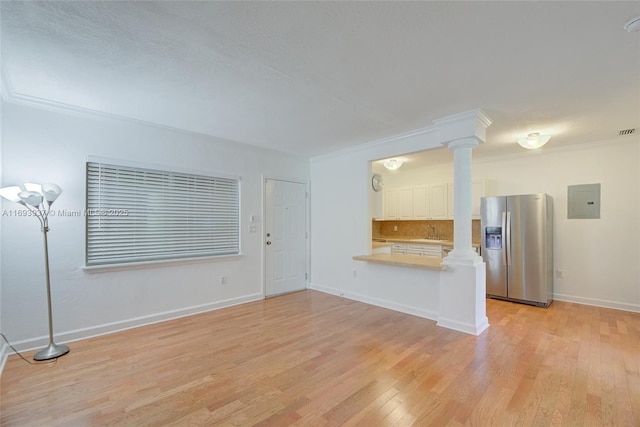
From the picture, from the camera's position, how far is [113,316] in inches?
137

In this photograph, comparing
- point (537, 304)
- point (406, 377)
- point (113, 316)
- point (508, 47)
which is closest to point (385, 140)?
point (508, 47)

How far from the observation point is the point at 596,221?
4.52 m

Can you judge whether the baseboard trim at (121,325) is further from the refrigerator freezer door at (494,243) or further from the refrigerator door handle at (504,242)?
the refrigerator door handle at (504,242)

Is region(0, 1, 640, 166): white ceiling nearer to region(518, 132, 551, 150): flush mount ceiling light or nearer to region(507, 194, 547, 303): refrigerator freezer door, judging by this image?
region(518, 132, 551, 150): flush mount ceiling light

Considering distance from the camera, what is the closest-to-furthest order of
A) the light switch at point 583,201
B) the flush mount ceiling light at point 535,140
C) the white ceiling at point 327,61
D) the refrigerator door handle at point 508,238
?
the white ceiling at point 327,61
the flush mount ceiling light at point 535,140
the light switch at point 583,201
the refrigerator door handle at point 508,238

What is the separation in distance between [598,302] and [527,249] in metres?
1.30

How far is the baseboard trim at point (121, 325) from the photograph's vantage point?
3.00 m

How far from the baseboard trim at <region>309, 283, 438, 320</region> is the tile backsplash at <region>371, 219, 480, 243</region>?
70.7 inches

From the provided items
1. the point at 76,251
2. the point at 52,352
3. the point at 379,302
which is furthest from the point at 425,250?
the point at 52,352

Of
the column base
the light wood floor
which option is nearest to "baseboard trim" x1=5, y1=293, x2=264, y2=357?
the light wood floor

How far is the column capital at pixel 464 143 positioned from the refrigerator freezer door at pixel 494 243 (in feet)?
6.22

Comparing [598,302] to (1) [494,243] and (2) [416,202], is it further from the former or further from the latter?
(2) [416,202]

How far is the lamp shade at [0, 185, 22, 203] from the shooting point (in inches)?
101

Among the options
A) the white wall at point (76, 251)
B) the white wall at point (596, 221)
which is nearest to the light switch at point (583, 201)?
the white wall at point (596, 221)
